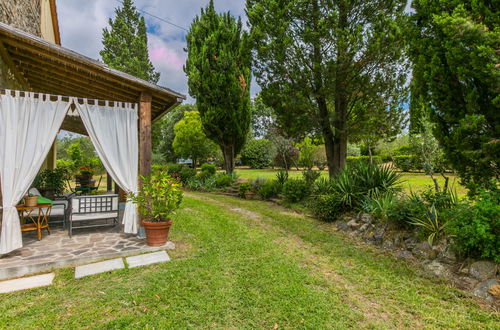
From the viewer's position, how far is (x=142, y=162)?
188 inches

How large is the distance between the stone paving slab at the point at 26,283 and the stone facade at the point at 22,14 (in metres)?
4.68

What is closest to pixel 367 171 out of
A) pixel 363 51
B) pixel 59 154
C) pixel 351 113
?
pixel 351 113

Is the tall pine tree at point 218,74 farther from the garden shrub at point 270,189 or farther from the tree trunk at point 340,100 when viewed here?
the tree trunk at point 340,100

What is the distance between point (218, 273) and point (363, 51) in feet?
22.9

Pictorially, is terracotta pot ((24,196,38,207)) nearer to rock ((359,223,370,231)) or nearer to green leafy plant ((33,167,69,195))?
green leafy plant ((33,167,69,195))

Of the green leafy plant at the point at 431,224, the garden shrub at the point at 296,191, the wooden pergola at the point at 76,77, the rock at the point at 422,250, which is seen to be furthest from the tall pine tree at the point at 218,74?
the rock at the point at 422,250

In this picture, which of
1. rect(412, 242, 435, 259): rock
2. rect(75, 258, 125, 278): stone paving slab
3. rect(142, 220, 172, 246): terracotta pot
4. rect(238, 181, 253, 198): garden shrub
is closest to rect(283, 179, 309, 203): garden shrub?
rect(238, 181, 253, 198): garden shrub

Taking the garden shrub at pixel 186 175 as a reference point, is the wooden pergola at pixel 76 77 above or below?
above

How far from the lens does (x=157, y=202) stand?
4508 millimetres

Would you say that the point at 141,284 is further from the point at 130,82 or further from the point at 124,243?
the point at 130,82

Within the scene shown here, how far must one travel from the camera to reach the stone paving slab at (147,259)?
395 centimetres

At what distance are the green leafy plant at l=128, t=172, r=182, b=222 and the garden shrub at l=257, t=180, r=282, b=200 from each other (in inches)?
231

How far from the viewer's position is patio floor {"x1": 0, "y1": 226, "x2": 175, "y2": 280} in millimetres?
3607

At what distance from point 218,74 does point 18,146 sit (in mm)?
10373
